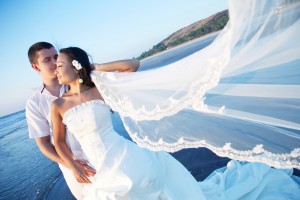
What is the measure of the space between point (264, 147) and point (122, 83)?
5.18 feet

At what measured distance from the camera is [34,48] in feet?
11.5

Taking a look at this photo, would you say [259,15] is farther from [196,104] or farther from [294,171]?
[294,171]

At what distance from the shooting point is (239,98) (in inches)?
89.0

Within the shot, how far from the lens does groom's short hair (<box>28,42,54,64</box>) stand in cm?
349

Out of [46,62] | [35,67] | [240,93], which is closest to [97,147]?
[46,62]

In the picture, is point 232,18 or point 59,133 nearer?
point 232,18

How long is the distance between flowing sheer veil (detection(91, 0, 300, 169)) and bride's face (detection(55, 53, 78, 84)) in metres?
1.00

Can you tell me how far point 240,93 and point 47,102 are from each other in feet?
7.83

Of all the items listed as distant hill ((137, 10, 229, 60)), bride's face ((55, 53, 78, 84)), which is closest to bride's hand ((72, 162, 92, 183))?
bride's face ((55, 53, 78, 84))

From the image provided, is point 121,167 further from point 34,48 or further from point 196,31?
point 196,31

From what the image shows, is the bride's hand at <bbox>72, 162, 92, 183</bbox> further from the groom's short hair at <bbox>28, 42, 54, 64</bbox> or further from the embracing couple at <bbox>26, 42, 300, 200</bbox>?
the groom's short hair at <bbox>28, 42, 54, 64</bbox>

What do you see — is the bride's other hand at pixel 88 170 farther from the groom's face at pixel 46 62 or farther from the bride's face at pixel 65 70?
the groom's face at pixel 46 62

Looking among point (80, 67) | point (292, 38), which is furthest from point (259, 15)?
point (80, 67)

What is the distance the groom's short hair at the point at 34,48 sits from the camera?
11.4 ft
